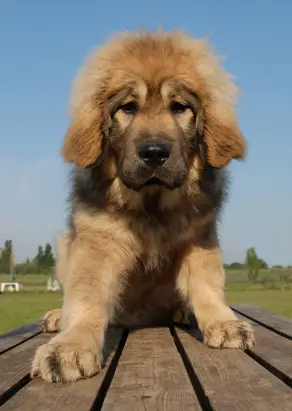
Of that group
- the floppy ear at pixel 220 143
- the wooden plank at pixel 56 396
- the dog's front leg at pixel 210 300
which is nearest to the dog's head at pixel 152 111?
the floppy ear at pixel 220 143

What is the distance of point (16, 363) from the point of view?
2537 mm

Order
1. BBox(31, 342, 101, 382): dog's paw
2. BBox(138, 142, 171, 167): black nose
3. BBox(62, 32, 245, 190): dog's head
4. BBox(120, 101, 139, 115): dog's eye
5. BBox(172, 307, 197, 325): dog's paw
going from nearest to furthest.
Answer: BBox(31, 342, 101, 382): dog's paw → BBox(138, 142, 171, 167): black nose → BBox(62, 32, 245, 190): dog's head → BBox(120, 101, 139, 115): dog's eye → BBox(172, 307, 197, 325): dog's paw

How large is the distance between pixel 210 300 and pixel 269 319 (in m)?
1.24

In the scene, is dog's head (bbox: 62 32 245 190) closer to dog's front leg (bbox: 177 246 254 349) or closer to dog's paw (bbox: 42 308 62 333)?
dog's front leg (bbox: 177 246 254 349)

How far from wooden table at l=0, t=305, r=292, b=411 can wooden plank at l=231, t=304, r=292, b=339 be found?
0.94 ft

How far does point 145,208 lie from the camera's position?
3.17 m

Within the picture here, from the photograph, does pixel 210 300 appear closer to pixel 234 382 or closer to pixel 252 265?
pixel 234 382

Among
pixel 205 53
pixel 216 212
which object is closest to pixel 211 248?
pixel 216 212

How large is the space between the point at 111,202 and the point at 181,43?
1.05m

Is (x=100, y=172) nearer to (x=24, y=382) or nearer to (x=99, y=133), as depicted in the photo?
(x=99, y=133)

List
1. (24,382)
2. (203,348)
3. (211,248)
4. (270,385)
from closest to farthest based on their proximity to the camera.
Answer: (270,385)
(24,382)
(203,348)
(211,248)

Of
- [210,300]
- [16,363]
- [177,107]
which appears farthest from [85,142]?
[16,363]

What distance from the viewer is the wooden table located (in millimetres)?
1743

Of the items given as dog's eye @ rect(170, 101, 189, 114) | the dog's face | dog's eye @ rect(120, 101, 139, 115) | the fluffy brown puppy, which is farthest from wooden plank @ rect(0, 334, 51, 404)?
dog's eye @ rect(170, 101, 189, 114)
